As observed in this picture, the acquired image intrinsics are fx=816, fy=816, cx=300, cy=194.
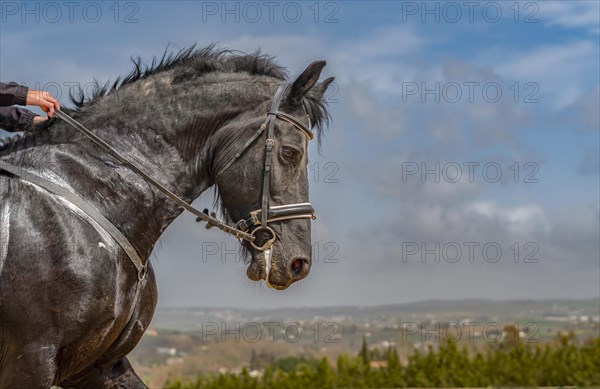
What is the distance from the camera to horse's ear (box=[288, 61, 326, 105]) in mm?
4973

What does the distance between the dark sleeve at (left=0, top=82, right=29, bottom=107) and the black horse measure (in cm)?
24

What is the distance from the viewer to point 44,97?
15.8 ft

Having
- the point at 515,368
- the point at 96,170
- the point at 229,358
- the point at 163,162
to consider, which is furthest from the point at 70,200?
the point at 229,358

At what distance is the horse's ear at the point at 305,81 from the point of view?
4973 millimetres

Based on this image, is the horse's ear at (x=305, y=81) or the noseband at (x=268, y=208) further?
the horse's ear at (x=305, y=81)

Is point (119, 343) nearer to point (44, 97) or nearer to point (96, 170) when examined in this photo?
point (96, 170)

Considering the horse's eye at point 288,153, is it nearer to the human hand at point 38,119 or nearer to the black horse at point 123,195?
the black horse at point 123,195

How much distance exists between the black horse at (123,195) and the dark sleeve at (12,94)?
236mm

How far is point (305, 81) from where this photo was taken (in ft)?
16.4

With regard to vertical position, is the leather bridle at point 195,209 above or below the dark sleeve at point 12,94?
below

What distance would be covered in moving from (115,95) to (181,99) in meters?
0.42

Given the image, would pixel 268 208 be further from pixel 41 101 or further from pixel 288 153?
pixel 41 101

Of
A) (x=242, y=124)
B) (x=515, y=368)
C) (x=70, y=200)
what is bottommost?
(x=515, y=368)

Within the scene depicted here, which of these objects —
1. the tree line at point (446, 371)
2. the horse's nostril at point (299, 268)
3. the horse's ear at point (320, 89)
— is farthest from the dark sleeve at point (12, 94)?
the tree line at point (446, 371)
